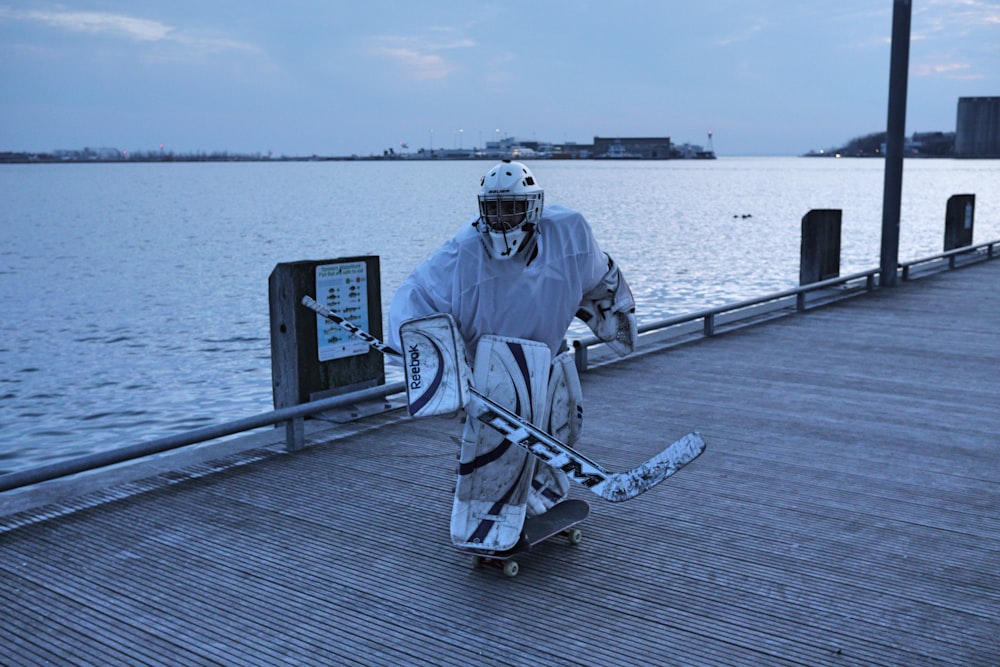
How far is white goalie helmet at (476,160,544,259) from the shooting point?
15.0ft

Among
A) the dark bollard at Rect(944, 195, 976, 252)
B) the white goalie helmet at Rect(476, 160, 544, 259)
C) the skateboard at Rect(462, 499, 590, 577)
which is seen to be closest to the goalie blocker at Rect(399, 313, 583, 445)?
the white goalie helmet at Rect(476, 160, 544, 259)

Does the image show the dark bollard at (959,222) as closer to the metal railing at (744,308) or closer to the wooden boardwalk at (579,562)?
the metal railing at (744,308)

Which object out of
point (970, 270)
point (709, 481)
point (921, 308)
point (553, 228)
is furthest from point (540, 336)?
point (970, 270)

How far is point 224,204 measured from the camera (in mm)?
94188

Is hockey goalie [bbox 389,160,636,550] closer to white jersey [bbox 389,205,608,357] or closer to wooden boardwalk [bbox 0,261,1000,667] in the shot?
white jersey [bbox 389,205,608,357]

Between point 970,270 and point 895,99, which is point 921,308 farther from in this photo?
point 970,270

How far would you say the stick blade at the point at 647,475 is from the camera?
4.29 metres

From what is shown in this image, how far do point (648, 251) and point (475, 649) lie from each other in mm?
39577

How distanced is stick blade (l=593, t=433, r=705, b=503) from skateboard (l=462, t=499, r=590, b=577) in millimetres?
685

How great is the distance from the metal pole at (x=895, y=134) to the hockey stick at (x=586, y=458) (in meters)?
11.0

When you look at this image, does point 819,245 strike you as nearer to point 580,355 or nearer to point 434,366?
point 580,355

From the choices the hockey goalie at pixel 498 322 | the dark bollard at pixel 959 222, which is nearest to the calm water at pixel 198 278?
the dark bollard at pixel 959 222

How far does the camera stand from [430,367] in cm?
459

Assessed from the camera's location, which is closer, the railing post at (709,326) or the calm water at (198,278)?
the railing post at (709,326)
